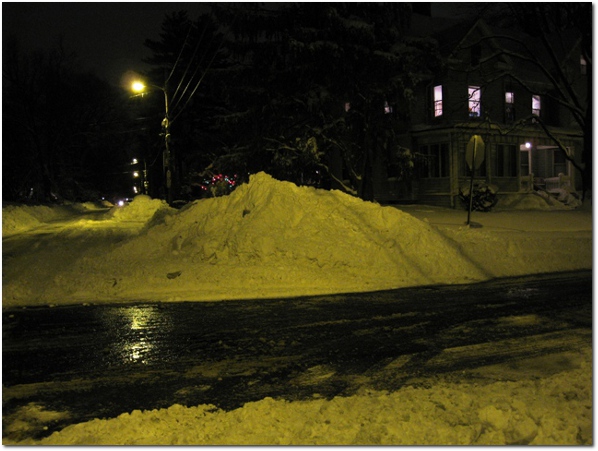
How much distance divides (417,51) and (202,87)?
71.1ft

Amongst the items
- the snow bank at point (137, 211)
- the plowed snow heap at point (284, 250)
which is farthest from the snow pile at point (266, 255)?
the snow bank at point (137, 211)

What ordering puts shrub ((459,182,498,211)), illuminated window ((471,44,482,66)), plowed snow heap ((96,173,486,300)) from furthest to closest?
illuminated window ((471,44,482,66)), shrub ((459,182,498,211)), plowed snow heap ((96,173,486,300))

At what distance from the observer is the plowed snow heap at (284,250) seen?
34.9 ft

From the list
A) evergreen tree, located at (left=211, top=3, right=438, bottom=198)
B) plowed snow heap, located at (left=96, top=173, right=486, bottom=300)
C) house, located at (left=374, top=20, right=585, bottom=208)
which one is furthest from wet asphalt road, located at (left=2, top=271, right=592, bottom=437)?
house, located at (left=374, top=20, right=585, bottom=208)

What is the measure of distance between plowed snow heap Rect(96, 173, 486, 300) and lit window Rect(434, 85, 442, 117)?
1778 cm

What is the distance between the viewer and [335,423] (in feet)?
14.2

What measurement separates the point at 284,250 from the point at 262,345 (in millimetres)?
5189

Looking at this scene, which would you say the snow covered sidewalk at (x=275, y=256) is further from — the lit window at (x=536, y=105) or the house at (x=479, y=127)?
the lit window at (x=536, y=105)

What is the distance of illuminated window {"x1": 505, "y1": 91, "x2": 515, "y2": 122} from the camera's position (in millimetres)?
31156

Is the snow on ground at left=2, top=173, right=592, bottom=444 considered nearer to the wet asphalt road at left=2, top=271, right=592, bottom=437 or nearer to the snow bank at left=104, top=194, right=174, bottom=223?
the wet asphalt road at left=2, top=271, right=592, bottom=437

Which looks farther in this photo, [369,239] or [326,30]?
[326,30]

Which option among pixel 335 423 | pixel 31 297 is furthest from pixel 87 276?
pixel 335 423

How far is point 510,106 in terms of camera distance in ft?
103

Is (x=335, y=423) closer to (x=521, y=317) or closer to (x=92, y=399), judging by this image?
(x=92, y=399)
